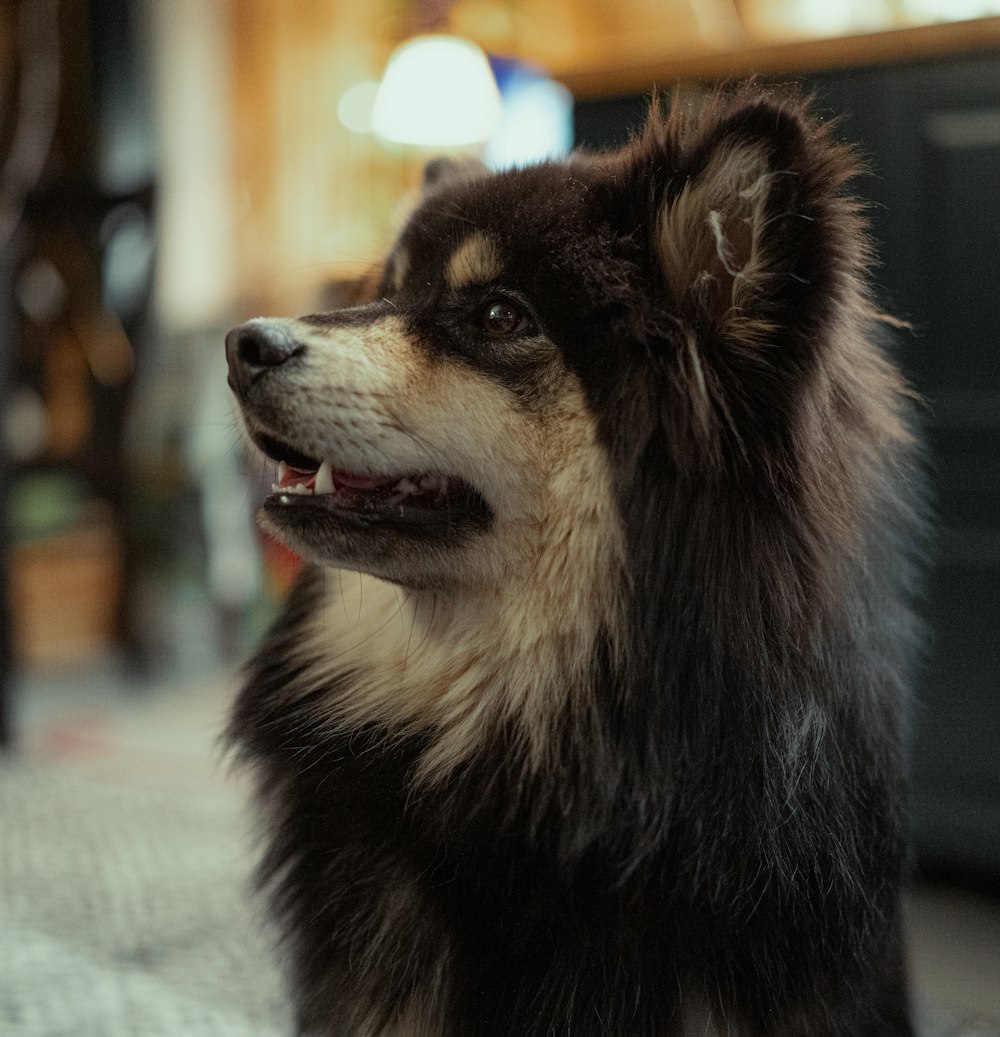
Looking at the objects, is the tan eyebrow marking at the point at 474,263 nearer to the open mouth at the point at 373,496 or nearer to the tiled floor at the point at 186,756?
the open mouth at the point at 373,496

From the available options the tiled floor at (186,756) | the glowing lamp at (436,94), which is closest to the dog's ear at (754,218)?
Result: the tiled floor at (186,756)

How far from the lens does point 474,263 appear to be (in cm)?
113

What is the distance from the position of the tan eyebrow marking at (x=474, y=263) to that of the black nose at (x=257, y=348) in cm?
20

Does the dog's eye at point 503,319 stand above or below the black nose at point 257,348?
above

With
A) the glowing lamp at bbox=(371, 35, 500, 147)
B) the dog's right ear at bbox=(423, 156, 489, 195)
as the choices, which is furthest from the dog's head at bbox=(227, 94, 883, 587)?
the glowing lamp at bbox=(371, 35, 500, 147)

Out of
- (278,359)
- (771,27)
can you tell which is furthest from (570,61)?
(278,359)

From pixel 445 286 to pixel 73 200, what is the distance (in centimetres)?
272

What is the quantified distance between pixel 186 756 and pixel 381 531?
181 cm

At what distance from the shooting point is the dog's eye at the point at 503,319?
43.5 inches

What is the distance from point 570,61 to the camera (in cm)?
210

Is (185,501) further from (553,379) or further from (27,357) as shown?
(553,379)

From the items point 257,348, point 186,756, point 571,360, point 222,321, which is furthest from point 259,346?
point 222,321

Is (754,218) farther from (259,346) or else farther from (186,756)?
(186,756)

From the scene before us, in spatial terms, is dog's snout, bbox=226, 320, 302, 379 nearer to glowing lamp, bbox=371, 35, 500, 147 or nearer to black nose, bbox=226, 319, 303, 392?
black nose, bbox=226, 319, 303, 392
